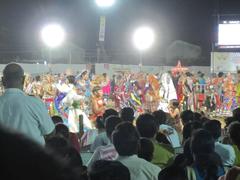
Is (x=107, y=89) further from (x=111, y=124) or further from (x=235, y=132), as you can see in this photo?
(x=235, y=132)

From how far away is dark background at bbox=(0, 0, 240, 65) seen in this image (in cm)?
3741

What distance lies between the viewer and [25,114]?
13.2 ft

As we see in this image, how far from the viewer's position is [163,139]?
5836 millimetres

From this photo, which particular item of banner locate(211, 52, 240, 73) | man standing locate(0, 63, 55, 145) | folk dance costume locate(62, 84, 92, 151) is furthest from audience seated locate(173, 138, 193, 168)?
banner locate(211, 52, 240, 73)

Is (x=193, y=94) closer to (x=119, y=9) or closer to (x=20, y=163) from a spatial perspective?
(x=20, y=163)

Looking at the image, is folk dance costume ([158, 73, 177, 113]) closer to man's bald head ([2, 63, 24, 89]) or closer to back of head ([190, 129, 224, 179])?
back of head ([190, 129, 224, 179])

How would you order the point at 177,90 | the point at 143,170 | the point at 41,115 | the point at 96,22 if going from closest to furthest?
the point at 143,170 → the point at 41,115 → the point at 177,90 → the point at 96,22

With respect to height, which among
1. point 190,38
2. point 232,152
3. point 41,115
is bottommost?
point 232,152

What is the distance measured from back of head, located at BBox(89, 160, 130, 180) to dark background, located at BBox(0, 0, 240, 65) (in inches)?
1249

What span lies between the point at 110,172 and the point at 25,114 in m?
1.18

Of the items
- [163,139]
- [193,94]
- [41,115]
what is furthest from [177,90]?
A: [41,115]

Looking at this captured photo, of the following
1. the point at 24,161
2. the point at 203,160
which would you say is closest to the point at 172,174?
the point at 203,160

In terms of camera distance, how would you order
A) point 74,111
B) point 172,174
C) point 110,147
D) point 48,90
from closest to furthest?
point 172,174 < point 110,147 < point 74,111 < point 48,90

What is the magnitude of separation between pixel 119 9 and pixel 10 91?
37719 mm
